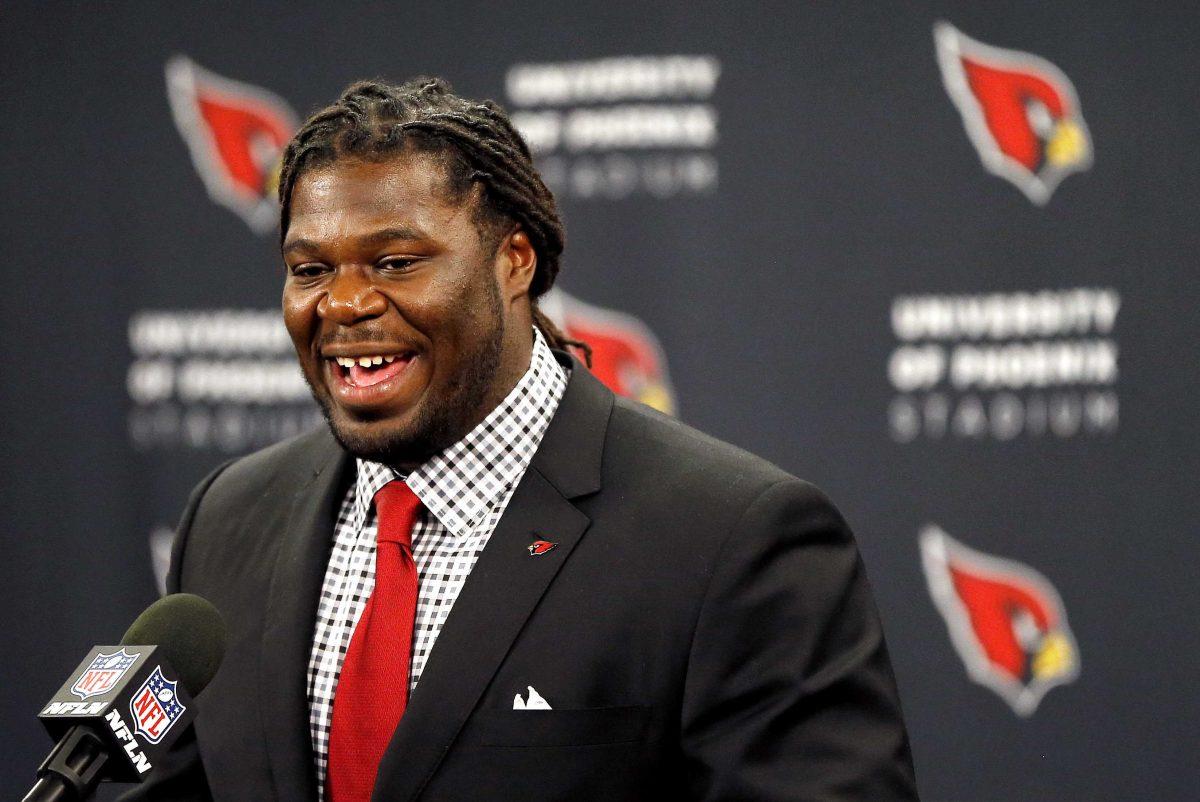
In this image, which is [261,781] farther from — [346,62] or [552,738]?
[346,62]

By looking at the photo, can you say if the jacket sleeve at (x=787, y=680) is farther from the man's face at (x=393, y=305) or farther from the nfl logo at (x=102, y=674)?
the nfl logo at (x=102, y=674)

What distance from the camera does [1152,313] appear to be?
258 cm

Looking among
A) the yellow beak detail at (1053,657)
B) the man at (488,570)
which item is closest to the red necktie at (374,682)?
the man at (488,570)

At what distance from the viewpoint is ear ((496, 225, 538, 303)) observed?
1.59 meters

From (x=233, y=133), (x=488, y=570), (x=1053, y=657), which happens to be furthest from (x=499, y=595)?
(x=233, y=133)

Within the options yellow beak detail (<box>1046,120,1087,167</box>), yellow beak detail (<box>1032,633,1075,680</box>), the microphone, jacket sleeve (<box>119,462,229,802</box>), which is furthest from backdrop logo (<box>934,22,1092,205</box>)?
the microphone

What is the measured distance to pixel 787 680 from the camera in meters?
1.36

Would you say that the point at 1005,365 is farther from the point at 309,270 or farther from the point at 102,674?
the point at 102,674

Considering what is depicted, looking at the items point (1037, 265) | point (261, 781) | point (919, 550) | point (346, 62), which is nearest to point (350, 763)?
point (261, 781)

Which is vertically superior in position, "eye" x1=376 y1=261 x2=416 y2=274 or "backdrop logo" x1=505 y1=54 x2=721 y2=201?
"backdrop logo" x1=505 y1=54 x2=721 y2=201

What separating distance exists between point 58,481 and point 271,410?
545mm

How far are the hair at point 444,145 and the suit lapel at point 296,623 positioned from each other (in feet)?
1.06

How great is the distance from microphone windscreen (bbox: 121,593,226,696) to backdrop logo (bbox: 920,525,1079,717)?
171 cm

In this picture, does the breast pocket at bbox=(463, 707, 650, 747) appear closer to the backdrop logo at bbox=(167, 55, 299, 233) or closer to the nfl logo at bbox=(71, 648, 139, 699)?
the nfl logo at bbox=(71, 648, 139, 699)
